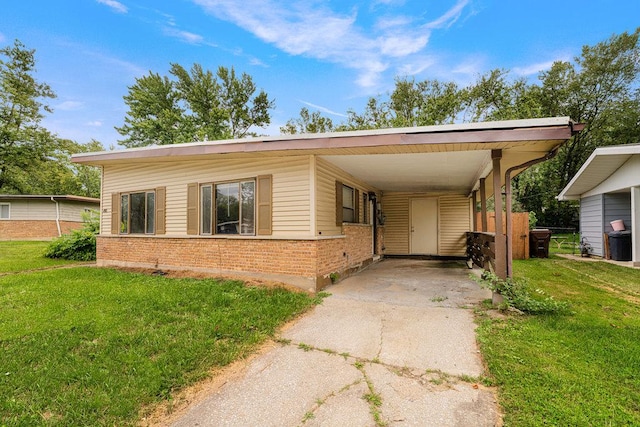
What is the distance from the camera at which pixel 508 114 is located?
803 inches

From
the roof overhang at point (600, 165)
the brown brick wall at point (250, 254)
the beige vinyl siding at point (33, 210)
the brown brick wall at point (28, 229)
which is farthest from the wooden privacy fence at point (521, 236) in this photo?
the beige vinyl siding at point (33, 210)

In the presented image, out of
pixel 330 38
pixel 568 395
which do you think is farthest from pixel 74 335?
pixel 330 38

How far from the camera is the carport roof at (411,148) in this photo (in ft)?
13.3

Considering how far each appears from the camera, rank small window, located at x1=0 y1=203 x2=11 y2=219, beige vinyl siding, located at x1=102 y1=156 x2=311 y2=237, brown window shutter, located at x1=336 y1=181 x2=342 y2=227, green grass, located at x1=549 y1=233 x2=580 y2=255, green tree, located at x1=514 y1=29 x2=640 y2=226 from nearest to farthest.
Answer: beige vinyl siding, located at x1=102 y1=156 x2=311 y2=237 → brown window shutter, located at x1=336 y1=181 x2=342 y2=227 → green grass, located at x1=549 y1=233 x2=580 y2=255 → small window, located at x1=0 y1=203 x2=11 y2=219 → green tree, located at x1=514 y1=29 x2=640 y2=226

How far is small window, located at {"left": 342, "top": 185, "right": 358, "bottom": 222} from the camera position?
757 cm

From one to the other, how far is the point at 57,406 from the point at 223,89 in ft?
90.3

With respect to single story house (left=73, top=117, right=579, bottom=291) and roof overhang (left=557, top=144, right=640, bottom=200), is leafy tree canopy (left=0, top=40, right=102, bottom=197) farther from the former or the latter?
roof overhang (left=557, top=144, right=640, bottom=200)

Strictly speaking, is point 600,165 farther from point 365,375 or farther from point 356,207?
point 365,375

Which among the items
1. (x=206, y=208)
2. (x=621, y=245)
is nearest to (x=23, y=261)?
(x=206, y=208)

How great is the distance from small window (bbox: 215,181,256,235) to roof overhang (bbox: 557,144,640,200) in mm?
9677

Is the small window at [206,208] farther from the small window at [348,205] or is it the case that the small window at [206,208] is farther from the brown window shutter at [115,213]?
the brown window shutter at [115,213]

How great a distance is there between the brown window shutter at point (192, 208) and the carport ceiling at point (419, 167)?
3266mm

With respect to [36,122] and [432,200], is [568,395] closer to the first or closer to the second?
[432,200]

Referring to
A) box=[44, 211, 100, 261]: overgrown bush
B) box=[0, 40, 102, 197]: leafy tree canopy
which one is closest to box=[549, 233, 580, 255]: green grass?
box=[44, 211, 100, 261]: overgrown bush
